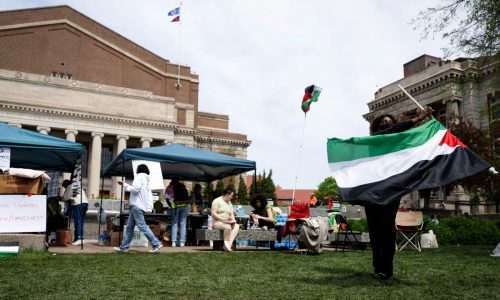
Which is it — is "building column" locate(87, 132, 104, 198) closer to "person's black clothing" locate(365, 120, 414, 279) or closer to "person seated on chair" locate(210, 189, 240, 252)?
"person seated on chair" locate(210, 189, 240, 252)

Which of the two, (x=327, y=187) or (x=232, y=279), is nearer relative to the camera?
(x=232, y=279)

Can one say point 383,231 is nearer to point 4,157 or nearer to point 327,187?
point 4,157

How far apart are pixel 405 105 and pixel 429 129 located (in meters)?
48.4

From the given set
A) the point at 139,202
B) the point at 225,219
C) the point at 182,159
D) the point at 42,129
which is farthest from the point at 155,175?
the point at 42,129

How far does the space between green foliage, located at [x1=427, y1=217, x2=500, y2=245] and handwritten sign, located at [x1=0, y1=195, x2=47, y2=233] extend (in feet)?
40.0

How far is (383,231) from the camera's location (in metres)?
5.80

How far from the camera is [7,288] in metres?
5.06

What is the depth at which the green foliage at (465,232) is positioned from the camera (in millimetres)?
15750

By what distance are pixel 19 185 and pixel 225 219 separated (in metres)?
4.62

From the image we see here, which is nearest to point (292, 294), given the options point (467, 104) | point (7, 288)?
point (7, 288)

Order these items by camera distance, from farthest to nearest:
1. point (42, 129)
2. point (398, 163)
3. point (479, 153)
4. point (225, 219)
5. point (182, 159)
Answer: point (42, 129)
point (479, 153)
point (182, 159)
point (225, 219)
point (398, 163)

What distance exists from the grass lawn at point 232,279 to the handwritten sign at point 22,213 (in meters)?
0.87

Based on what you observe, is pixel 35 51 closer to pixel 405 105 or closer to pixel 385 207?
pixel 405 105

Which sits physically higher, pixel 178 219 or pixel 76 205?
pixel 76 205
